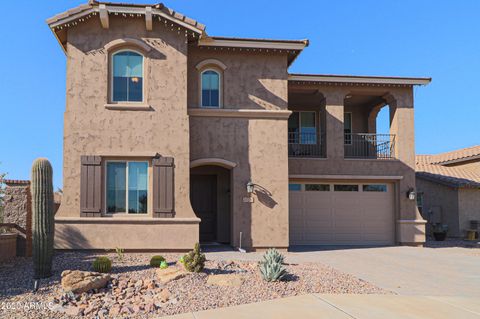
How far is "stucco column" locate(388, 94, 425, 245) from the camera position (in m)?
17.8

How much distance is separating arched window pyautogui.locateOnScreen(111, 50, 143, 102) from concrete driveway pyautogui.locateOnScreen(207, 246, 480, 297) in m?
5.63

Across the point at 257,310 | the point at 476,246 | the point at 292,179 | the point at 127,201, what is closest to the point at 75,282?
the point at 257,310

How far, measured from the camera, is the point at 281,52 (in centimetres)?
1521

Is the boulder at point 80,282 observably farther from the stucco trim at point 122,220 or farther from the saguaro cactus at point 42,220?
the stucco trim at point 122,220

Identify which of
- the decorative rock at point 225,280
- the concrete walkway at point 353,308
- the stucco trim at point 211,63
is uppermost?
the stucco trim at point 211,63

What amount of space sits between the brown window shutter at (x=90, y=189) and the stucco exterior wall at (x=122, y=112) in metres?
0.22

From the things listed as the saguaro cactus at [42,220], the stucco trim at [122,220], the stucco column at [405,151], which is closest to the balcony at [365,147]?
the stucco column at [405,151]

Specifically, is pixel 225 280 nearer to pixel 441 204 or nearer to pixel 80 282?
pixel 80 282

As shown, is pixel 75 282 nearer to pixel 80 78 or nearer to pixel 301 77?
pixel 80 78

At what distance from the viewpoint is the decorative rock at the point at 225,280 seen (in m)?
8.75

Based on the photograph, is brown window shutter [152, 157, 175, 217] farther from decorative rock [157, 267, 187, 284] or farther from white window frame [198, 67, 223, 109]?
decorative rock [157, 267, 187, 284]

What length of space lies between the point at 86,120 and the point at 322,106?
9.43m

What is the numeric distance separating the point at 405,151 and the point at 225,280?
1214 centimetres

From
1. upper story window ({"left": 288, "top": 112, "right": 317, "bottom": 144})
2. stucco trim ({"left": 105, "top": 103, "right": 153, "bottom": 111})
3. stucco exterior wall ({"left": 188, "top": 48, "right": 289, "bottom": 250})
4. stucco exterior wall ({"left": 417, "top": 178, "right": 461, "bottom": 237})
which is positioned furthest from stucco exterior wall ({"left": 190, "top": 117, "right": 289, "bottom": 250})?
→ stucco exterior wall ({"left": 417, "top": 178, "right": 461, "bottom": 237})
